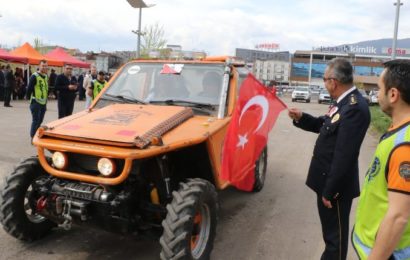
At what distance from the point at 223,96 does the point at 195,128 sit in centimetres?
82

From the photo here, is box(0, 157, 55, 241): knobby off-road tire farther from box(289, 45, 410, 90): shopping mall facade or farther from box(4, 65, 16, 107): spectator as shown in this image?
box(289, 45, 410, 90): shopping mall facade

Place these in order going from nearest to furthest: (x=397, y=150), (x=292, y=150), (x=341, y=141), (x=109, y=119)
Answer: (x=397, y=150), (x=341, y=141), (x=109, y=119), (x=292, y=150)

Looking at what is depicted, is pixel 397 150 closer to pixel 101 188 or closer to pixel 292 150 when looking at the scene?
pixel 101 188

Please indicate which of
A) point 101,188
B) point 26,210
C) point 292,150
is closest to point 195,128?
point 101,188

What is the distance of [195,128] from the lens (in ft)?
13.5

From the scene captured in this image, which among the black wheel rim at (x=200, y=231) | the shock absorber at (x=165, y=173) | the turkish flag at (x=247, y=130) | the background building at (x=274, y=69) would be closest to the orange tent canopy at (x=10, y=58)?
the turkish flag at (x=247, y=130)

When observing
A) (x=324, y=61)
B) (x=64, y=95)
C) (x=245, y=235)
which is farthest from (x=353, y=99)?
(x=324, y=61)

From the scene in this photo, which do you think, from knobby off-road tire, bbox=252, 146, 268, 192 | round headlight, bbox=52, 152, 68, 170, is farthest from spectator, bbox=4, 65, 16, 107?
round headlight, bbox=52, 152, 68, 170

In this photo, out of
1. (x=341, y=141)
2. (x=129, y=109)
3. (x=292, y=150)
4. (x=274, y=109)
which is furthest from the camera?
(x=292, y=150)

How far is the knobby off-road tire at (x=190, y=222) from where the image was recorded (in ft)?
11.0

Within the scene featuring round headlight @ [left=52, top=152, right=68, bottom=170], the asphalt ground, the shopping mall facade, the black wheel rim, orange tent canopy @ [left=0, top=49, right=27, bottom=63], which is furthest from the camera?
the shopping mall facade

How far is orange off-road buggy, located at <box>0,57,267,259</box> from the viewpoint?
135 inches

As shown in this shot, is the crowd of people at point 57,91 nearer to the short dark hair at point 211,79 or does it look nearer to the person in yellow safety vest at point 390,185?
the short dark hair at point 211,79

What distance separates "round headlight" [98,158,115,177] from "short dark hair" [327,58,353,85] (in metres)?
1.94
